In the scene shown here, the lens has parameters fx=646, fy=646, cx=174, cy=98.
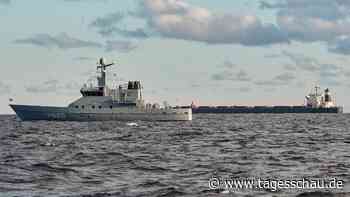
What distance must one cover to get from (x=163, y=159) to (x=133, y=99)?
8687 centimetres

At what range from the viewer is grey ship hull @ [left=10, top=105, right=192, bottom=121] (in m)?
124

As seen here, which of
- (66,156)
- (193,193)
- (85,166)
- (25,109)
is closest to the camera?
(193,193)

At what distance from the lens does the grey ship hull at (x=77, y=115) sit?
124 m

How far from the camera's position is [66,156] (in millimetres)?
39438

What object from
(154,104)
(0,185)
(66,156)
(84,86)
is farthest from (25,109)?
(0,185)

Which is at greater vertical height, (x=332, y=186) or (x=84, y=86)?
(x=84, y=86)

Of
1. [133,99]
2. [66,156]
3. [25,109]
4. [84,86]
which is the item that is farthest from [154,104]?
[66,156]

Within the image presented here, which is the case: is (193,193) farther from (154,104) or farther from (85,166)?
(154,104)

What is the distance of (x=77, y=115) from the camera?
12444 cm

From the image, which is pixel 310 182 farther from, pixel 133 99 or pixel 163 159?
pixel 133 99

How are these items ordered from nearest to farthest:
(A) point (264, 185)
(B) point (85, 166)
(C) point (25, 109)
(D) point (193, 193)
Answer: (D) point (193, 193), (A) point (264, 185), (B) point (85, 166), (C) point (25, 109)

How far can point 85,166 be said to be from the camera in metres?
33.2

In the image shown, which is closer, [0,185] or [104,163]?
[0,185]

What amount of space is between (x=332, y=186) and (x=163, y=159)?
46.0 ft
